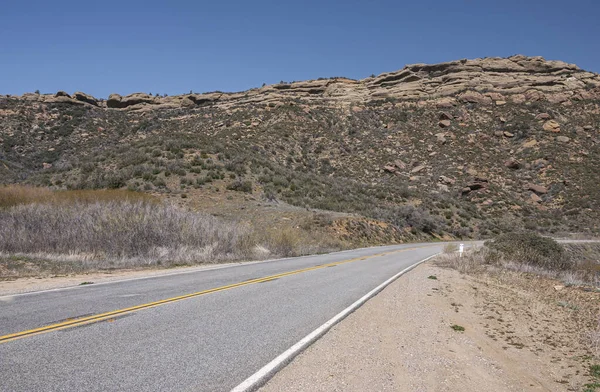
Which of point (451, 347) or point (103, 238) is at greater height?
point (103, 238)

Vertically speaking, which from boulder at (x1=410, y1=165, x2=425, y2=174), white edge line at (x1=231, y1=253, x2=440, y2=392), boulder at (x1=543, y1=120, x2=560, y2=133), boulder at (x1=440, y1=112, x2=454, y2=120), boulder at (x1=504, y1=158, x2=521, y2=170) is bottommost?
white edge line at (x1=231, y1=253, x2=440, y2=392)

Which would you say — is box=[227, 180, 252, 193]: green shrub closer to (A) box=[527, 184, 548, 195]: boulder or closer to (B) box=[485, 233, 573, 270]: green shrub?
(B) box=[485, 233, 573, 270]: green shrub

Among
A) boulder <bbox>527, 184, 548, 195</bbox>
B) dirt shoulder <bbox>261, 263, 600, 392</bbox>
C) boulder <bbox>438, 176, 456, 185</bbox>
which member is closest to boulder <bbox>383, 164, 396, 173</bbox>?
boulder <bbox>438, 176, 456, 185</bbox>

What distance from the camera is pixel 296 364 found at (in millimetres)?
5172

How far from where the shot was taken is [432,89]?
7656 cm

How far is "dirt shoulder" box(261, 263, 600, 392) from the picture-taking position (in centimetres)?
495

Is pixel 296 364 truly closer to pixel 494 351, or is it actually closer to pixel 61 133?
pixel 494 351

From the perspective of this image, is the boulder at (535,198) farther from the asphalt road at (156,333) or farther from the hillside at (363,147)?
the asphalt road at (156,333)

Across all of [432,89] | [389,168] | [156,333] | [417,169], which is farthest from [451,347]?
[432,89]

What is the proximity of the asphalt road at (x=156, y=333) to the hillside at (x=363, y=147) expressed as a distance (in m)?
18.1

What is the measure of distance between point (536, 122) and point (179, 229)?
61108 mm

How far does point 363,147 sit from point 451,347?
57.9 meters

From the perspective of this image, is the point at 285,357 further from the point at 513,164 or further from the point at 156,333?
the point at 513,164

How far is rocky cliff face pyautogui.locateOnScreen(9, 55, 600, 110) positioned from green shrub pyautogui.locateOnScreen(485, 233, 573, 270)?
5396 centimetres
